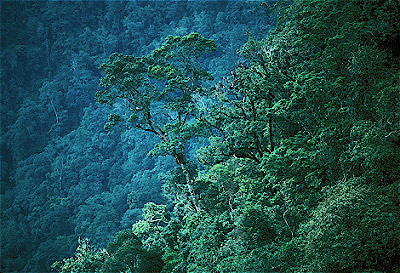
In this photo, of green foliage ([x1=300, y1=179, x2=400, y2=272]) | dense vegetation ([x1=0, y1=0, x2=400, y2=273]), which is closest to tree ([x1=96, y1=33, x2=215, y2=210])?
dense vegetation ([x1=0, y1=0, x2=400, y2=273])

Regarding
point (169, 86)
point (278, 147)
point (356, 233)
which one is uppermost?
Answer: point (169, 86)

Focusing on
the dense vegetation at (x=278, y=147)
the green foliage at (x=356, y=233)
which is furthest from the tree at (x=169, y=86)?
the green foliage at (x=356, y=233)

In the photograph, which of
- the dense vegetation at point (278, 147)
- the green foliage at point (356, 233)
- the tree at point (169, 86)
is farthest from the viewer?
the tree at point (169, 86)

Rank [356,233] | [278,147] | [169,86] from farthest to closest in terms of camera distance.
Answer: [169,86] → [278,147] → [356,233]

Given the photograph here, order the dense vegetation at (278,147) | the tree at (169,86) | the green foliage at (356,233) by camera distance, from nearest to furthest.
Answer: the green foliage at (356,233)
the dense vegetation at (278,147)
the tree at (169,86)

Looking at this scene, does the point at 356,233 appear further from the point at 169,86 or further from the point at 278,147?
the point at 169,86

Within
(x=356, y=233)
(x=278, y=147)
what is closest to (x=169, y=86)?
(x=278, y=147)

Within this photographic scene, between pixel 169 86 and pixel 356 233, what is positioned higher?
pixel 169 86

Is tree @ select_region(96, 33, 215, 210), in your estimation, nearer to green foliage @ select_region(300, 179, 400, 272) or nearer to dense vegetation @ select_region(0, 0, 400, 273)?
dense vegetation @ select_region(0, 0, 400, 273)

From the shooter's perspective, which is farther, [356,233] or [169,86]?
[169,86]

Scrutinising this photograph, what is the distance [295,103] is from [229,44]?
32888 mm

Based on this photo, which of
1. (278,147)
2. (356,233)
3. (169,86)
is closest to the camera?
(356,233)

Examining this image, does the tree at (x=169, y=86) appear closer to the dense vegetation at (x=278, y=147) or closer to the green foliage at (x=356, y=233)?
the dense vegetation at (x=278, y=147)

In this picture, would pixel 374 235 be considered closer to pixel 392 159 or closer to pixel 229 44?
pixel 392 159
